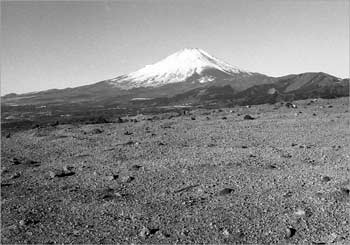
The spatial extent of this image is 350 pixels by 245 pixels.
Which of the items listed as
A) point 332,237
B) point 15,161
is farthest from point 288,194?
point 15,161

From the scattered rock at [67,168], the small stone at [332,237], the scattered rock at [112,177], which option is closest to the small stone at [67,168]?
the scattered rock at [67,168]

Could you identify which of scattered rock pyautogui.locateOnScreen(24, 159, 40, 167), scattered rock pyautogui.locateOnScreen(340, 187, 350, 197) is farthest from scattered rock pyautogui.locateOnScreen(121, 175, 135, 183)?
scattered rock pyautogui.locateOnScreen(340, 187, 350, 197)

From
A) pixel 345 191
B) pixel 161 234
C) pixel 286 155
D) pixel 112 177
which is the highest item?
pixel 286 155

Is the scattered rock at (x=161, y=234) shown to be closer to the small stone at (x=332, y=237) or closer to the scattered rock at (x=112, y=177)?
the small stone at (x=332, y=237)

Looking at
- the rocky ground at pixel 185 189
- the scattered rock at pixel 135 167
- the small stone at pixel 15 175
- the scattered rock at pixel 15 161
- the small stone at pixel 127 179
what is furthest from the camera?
the scattered rock at pixel 15 161

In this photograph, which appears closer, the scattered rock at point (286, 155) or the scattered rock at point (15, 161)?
the scattered rock at point (286, 155)

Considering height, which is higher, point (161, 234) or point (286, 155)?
point (286, 155)

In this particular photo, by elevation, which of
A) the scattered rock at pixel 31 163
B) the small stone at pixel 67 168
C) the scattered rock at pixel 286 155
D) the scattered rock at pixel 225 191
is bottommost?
the scattered rock at pixel 31 163

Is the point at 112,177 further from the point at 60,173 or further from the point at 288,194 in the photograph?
the point at 288,194

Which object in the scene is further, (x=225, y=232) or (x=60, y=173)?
(x=60, y=173)
